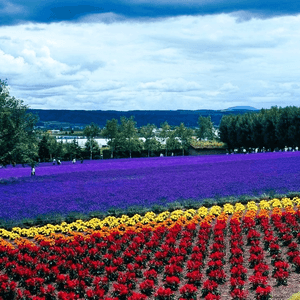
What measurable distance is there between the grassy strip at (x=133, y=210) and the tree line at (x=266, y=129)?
205ft

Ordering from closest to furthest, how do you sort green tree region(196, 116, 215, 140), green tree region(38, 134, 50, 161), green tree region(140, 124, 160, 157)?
green tree region(38, 134, 50, 161) → green tree region(140, 124, 160, 157) → green tree region(196, 116, 215, 140)

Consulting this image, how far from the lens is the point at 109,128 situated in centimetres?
9456

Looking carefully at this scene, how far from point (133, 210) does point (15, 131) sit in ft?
68.9

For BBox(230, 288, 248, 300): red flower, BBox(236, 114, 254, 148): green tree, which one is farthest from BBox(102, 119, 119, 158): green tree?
BBox(230, 288, 248, 300): red flower

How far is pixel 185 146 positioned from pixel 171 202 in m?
86.1

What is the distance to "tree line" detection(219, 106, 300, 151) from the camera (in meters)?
81.4

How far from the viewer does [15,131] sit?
37.0 metres

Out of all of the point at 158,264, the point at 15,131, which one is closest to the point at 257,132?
the point at 15,131

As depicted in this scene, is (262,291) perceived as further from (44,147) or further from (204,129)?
(204,129)

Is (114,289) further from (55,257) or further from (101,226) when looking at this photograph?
(101,226)

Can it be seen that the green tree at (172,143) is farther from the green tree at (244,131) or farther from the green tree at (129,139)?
the green tree at (244,131)

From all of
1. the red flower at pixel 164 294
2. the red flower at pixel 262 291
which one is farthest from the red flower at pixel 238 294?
the red flower at pixel 164 294

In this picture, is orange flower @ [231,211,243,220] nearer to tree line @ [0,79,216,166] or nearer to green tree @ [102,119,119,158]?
tree line @ [0,79,216,166]

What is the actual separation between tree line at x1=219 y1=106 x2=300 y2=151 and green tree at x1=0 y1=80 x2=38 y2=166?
53625mm
